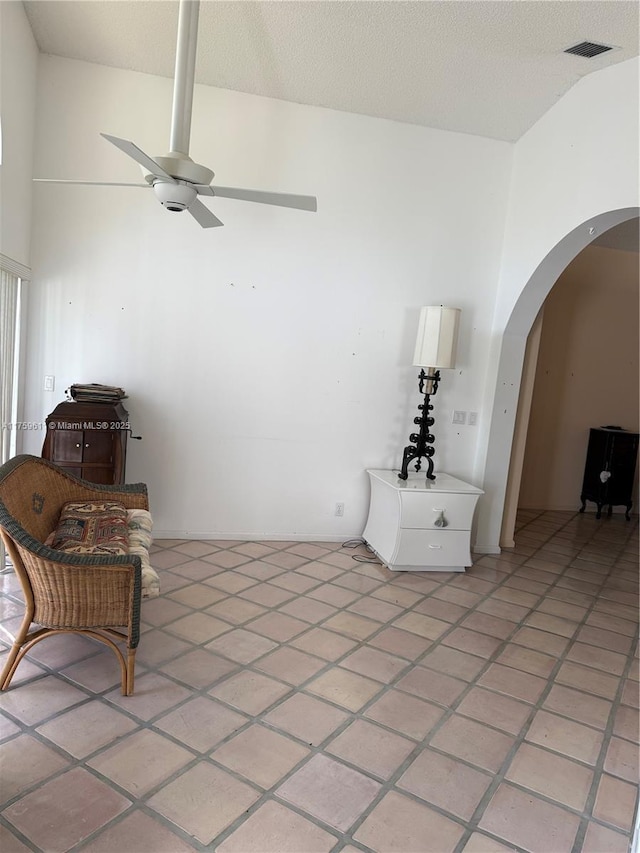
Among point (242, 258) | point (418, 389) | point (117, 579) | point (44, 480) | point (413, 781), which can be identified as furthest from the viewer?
point (418, 389)

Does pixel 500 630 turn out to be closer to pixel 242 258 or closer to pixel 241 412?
pixel 241 412

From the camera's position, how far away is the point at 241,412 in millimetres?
4504

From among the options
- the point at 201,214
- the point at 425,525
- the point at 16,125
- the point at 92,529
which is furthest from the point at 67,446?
the point at 425,525

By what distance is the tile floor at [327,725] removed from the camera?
1.90 meters

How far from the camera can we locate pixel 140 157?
2.27 meters

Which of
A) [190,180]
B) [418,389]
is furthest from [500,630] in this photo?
[190,180]

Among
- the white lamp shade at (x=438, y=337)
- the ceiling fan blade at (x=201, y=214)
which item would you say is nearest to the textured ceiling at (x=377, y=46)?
the ceiling fan blade at (x=201, y=214)

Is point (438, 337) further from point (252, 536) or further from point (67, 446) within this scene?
point (67, 446)

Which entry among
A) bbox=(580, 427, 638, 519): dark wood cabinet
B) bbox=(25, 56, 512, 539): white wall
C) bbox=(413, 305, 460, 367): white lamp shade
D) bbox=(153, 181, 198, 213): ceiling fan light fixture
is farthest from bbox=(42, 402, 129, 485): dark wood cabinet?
bbox=(580, 427, 638, 519): dark wood cabinet

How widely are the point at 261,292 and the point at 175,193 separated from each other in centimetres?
194

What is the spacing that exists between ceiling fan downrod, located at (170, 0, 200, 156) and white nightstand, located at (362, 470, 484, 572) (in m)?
2.63

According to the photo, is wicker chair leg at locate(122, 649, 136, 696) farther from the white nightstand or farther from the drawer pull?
the drawer pull

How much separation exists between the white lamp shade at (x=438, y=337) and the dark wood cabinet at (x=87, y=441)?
222 cm

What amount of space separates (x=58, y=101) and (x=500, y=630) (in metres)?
4.43
